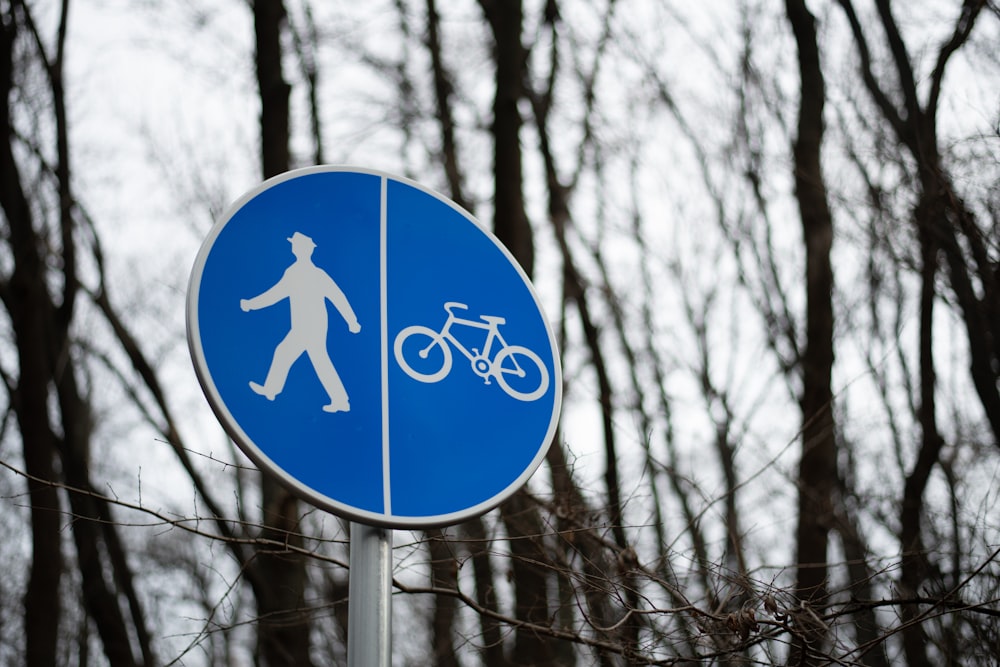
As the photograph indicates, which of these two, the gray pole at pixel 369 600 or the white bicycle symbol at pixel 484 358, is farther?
the white bicycle symbol at pixel 484 358

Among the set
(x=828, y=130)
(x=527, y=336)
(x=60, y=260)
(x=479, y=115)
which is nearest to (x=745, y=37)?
(x=828, y=130)

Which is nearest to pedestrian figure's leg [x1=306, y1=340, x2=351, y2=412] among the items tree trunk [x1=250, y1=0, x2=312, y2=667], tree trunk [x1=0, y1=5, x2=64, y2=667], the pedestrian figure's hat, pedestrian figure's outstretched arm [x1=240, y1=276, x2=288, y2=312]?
pedestrian figure's outstretched arm [x1=240, y1=276, x2=288, y2=312]

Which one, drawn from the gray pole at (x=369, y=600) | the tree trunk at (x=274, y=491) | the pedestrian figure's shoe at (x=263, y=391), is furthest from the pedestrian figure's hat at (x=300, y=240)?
the tree trunk at (x=274, y=491)

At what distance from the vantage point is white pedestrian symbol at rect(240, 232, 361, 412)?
5.80 feet

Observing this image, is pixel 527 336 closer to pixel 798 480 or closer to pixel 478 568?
pixel 478 568

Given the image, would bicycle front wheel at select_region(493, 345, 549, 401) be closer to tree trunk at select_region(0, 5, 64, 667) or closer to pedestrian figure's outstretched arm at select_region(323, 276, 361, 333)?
pedestrian figure's outstretched arm at select_region(323, 276, 361, 333)

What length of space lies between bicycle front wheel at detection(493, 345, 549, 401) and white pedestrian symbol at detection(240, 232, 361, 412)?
1.03 ft

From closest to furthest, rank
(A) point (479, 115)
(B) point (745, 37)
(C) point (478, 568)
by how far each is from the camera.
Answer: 1. (C) point (478, 568)
2. (B) point (745, 37)
3. (A) point (479, 115)

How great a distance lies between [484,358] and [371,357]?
25cm

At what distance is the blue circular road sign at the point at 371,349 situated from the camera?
1727 mm

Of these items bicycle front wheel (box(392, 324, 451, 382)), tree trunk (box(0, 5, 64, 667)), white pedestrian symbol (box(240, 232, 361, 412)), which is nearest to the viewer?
white pedestrian symbol (box(240, 232, 361, 412))

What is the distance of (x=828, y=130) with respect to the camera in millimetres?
6703

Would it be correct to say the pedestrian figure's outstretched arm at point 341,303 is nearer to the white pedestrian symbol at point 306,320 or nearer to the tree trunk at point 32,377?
the white pedestrian symbol at point 306,320

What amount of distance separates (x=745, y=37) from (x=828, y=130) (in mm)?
1997
